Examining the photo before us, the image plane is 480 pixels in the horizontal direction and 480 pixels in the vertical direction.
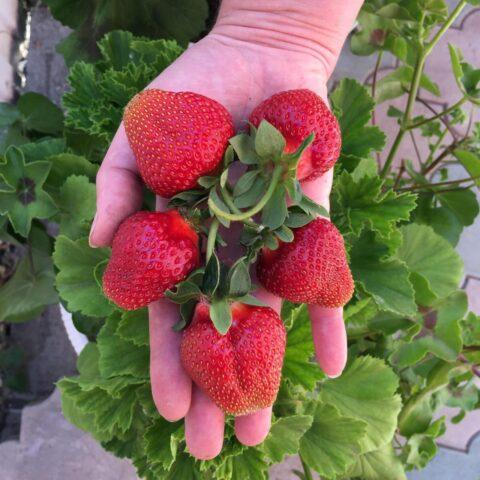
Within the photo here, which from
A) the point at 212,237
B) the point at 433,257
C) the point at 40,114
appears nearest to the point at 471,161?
the point at 433,257

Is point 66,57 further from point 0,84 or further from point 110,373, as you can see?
point 110,373

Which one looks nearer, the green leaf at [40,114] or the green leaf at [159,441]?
the green leaf at [159,441]

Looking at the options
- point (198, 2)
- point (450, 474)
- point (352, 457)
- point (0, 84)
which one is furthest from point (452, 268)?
point (0, 84)

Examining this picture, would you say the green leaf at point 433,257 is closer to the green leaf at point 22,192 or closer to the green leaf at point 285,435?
the green leaf at point 285,435

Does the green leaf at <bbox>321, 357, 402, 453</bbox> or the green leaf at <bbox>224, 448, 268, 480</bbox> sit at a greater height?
the green leaf at <bbox>321, 357, 402, 453</bbox>

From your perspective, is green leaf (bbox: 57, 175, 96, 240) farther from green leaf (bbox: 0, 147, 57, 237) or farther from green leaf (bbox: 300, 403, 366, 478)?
green leaf (bbox: 300, 403, 366, 478)

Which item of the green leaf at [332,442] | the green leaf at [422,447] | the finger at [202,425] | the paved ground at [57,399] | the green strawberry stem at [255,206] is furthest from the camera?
the paved ground at [57,399]

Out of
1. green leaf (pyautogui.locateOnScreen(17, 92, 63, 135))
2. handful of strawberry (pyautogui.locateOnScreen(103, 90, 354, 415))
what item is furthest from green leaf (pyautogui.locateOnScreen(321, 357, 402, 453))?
green leaf (pyautogui.locateOnScreen(17, 92, 63, 135))

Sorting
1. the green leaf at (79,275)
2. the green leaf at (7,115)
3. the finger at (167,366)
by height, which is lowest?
the green leaf at (79,275)

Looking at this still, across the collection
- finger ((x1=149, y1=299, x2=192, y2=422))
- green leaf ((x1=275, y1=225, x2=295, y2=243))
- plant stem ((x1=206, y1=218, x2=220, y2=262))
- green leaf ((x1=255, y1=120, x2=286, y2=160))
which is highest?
green leaf ((x1=255, y1=120, x2=286, y2=160))

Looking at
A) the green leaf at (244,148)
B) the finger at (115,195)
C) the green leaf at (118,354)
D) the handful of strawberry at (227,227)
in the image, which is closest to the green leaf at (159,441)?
the green leaf at (118,354)
